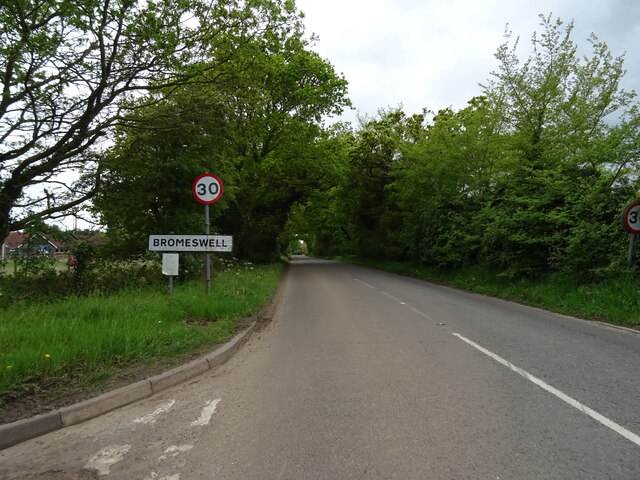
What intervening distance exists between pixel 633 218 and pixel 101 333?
453 inches

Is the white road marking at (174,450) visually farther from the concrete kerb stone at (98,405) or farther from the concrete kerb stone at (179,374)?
the concrete kerb stone at (179,374)

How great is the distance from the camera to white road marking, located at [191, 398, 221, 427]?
3889mm

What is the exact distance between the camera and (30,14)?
8062 millimetres

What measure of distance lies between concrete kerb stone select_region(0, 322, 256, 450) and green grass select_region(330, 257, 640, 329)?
8.54m

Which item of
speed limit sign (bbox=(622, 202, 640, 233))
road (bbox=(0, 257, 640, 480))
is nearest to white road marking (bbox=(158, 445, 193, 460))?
road (bbox=(0, 257, 640, 480))

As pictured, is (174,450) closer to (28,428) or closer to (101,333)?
(28,428)

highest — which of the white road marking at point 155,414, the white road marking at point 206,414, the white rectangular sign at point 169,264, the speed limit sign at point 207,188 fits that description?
the speed limit sign at point 207,188

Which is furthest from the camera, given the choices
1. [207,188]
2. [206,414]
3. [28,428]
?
[207,188]

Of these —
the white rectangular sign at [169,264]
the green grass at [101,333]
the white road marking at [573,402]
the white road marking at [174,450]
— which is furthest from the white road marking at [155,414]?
the white rectangular sign at [169,264]

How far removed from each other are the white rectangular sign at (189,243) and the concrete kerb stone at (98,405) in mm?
3717

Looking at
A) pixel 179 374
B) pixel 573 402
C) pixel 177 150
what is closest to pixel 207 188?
pixel 177 150

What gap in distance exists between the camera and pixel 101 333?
17.9 feet

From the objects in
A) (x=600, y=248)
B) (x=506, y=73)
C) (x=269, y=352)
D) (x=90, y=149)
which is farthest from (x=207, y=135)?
(x=506, y=73)

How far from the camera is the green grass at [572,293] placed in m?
9.15
